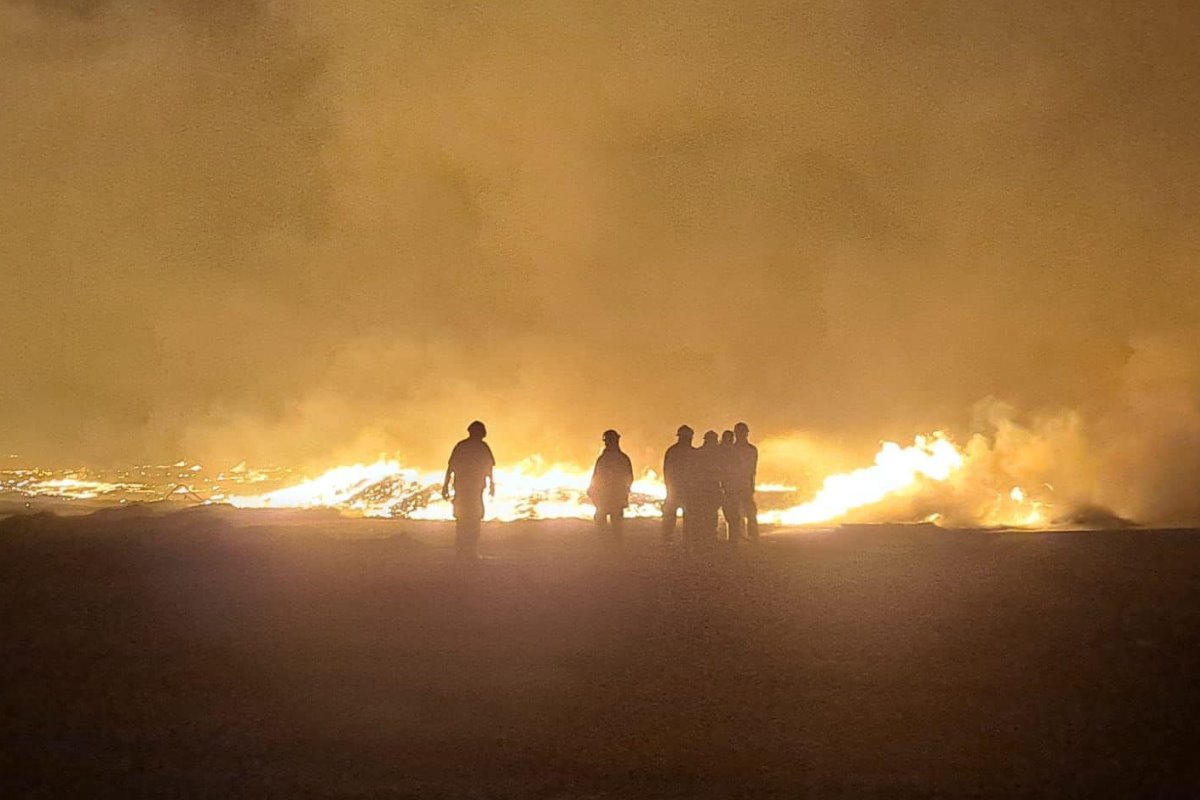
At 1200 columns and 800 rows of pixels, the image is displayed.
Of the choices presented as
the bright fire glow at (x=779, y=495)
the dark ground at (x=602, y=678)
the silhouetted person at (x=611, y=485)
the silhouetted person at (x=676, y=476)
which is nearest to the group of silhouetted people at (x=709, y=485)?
the silhouetted person at (x=676, y=476)

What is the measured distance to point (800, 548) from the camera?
1523 centimetres

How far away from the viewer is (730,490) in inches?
623

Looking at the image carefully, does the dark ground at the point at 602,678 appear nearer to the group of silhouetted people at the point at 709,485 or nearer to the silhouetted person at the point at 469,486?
the silhouetted person at the point at 469,486

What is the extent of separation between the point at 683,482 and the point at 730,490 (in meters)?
0.94

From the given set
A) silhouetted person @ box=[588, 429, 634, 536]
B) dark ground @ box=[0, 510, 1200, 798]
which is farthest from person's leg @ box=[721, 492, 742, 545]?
dark ground @ box=[0, 510, 1200, 798]

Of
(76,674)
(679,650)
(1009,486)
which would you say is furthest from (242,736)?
(1009,486)

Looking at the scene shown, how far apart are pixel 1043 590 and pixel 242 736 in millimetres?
8206

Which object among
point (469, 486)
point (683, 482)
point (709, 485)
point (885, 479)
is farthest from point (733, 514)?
point (885, 479)

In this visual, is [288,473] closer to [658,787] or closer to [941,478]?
[941,478]

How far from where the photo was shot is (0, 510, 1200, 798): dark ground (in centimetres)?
574

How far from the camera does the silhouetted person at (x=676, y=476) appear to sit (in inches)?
604

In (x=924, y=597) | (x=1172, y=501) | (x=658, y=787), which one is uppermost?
(x=1172, y=501)

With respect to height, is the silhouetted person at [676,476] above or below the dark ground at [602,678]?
above

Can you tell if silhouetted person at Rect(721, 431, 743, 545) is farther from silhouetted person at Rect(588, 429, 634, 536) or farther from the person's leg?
silhouetted person at Rect(588, 429, 634, 536)
